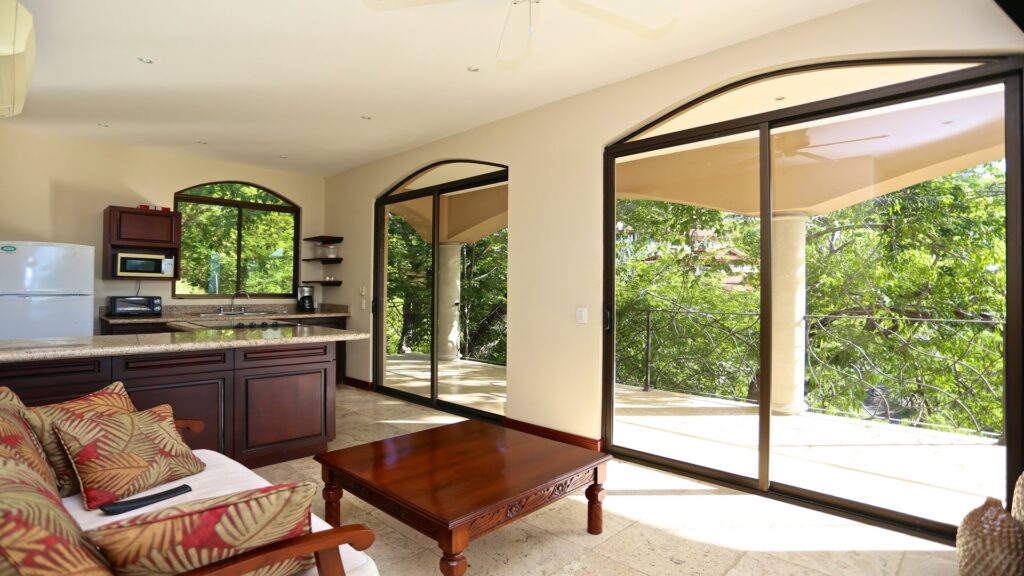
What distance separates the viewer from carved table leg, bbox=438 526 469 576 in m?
1.89

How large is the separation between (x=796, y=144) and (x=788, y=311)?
3.23 feet

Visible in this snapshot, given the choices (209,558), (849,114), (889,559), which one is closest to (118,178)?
(209,558)

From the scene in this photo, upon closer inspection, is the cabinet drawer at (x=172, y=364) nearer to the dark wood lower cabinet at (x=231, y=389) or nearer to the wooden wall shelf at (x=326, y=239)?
the dark wood lower cabinet at (x=231, y=389)

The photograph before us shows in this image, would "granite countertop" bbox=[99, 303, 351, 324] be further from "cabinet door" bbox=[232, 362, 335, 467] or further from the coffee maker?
"cabinet door" bbox=[232, 362, 335, 467]

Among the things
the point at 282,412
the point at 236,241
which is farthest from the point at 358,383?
the point at 282,412

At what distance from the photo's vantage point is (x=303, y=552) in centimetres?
119

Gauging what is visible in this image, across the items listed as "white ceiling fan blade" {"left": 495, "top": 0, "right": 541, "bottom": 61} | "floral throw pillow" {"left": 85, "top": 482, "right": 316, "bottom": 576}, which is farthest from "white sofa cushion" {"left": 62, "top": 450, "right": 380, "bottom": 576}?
"white ceiling fan blade" {"left": 495, "top": 0, "right": 541, "bottom": 61}

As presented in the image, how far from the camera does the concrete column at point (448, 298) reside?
17.6ft

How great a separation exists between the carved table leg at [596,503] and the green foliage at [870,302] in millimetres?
1273

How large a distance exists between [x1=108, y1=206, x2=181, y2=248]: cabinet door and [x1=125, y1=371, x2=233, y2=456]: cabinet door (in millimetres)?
3047

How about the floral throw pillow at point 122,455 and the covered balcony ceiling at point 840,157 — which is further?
the covered balcony ceiling at point 840,157

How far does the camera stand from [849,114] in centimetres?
290

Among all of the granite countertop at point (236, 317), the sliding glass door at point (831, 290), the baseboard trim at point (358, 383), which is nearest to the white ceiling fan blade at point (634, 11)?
the sliding glass door at point (831, 290)

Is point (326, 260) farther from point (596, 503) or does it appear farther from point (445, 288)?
point (596, 503)
